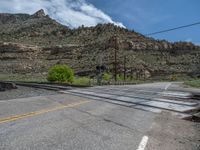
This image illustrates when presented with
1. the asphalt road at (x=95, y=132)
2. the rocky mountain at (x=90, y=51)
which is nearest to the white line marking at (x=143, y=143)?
the asphalt road at (x=95, y=132)

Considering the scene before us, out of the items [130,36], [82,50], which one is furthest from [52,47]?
[130,36]

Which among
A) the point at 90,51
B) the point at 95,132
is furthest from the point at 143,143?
the point at 90,51

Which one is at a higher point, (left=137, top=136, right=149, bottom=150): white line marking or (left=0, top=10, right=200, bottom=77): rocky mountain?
(left=0, top=10, right=200, bottom=77): rocky mountain

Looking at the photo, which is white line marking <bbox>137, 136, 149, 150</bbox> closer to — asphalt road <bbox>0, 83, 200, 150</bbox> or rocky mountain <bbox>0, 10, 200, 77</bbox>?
asphalt road <bbox>0, 83, 200, 150</bbox>

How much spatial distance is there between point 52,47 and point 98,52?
2289cm

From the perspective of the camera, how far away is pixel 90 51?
86688 millimetres

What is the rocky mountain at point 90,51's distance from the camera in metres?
77.9

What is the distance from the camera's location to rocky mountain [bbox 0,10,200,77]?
77.9 meters

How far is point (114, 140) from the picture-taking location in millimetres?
5531

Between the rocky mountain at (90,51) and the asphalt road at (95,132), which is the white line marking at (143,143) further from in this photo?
Result: the rocky mountain at (90,51)

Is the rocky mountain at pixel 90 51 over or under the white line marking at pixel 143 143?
over

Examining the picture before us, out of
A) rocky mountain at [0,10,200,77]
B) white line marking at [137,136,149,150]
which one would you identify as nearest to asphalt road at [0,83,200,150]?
white line marking at [137,136,149,150]

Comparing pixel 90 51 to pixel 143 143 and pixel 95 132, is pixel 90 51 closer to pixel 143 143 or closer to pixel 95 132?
pixel 95 132

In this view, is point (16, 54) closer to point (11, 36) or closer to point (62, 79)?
point (11, 36)
